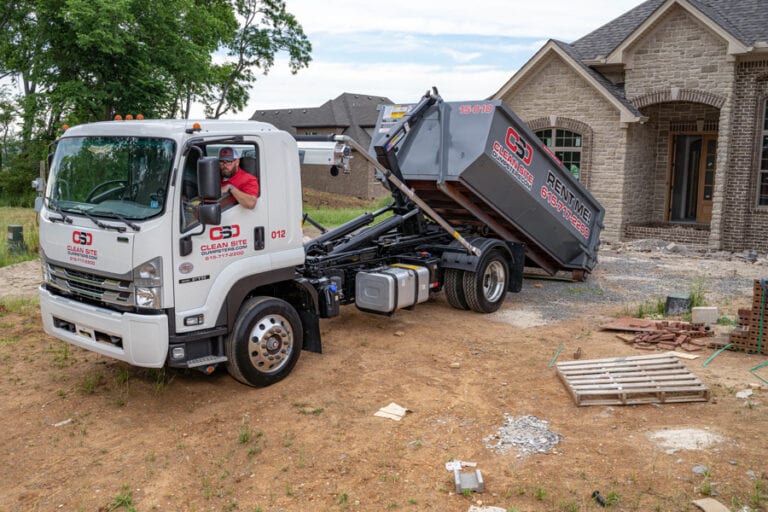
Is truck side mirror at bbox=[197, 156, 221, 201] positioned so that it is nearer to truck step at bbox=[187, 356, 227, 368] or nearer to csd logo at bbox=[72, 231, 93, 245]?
csd logo at bbox=[72, 231, 93, 245]

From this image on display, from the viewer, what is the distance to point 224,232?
6.48 m

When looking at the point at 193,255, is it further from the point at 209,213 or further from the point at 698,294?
the point at 698,294

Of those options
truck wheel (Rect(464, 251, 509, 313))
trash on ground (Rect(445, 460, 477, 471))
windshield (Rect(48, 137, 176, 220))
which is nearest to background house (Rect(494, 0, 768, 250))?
truck wheel (Rect(464, 251, 509, 313))

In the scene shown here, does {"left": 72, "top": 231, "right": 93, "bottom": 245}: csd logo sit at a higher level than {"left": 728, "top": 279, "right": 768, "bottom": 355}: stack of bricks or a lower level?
higher

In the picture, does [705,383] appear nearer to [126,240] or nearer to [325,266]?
[325,266]

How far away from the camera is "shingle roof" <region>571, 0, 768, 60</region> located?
691 inches

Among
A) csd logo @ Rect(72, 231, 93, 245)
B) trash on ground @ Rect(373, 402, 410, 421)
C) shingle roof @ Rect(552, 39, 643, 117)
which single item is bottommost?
trash on ground @ Rect(373, 402, 410, 421)

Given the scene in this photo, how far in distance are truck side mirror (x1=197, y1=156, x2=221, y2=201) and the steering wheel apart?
927mm

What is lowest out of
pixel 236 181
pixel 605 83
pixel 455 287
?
pixel 455 287

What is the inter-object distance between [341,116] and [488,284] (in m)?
33.7

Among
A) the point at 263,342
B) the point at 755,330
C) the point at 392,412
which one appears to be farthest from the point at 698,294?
the point at 263,342

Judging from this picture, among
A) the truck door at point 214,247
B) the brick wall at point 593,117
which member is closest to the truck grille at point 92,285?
the truck door at point 214,247

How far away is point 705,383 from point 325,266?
4615 mm

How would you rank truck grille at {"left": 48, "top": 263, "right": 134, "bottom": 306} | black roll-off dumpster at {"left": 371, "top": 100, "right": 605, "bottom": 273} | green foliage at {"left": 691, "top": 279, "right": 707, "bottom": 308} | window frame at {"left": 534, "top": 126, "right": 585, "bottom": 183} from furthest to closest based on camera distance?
window frame at {"left": 534, "top": 126, "right": 585, "bottom": 183}, green foliage at {"left": 691, "top": 279, "right": 707, "bottom": 308}, black roll-off dumpster at {"left": 371, "top": 100, "right": 605, "bottom": 273}, truck grille at {"left": 48, "top": 263, "right": 134, "bottom": 306}
